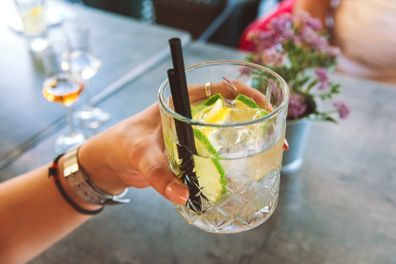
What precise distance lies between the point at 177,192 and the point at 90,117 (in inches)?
25.7

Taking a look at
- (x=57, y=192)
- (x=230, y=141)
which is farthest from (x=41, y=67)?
(x=230, y=141)

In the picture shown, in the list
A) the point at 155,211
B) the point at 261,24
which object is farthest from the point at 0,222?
the point at 261,24

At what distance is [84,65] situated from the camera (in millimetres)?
1357

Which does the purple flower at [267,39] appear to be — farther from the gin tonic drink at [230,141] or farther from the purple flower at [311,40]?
the gin tonic drink at [230,141]

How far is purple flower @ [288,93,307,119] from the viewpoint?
2.98ft

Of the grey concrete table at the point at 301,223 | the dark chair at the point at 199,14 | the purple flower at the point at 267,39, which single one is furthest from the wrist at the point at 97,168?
the dark chair at the point at 199,14

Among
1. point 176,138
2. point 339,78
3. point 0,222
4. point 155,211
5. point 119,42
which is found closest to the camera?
point 176,138

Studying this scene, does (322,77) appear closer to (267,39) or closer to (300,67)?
(300,67)

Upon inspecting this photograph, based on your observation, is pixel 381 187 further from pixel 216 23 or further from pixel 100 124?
pixel 216 23

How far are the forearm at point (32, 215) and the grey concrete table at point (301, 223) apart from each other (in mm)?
31

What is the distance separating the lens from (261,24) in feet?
5.76

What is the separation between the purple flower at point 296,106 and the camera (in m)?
0.91

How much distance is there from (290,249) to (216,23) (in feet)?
6.12

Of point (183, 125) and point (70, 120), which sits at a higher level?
point (183, 125)
